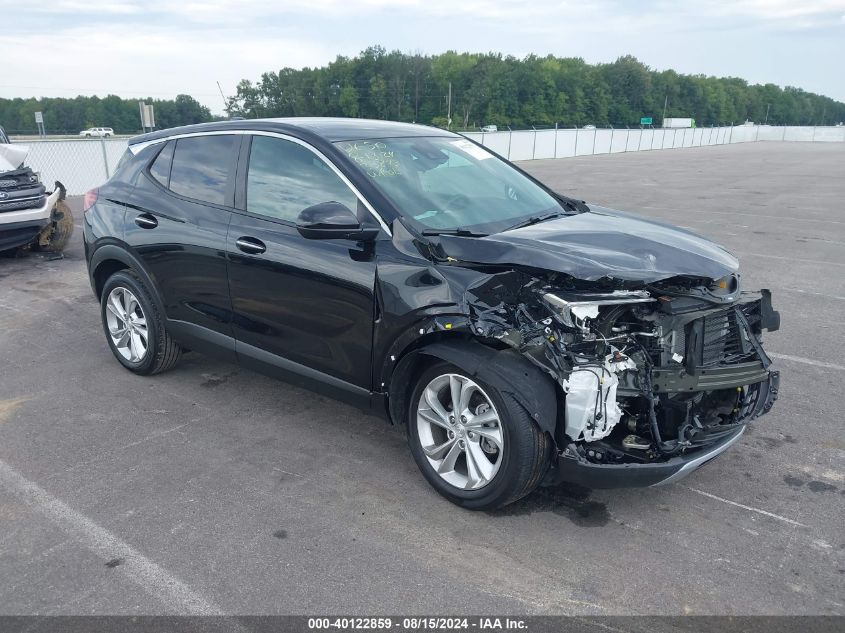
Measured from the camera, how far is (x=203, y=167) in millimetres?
4711

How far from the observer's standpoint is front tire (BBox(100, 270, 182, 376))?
5145mm

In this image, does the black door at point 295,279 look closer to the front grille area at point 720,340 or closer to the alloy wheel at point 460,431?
the alloy wheel at point 460,431

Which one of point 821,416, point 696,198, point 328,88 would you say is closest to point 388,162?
point 821,416

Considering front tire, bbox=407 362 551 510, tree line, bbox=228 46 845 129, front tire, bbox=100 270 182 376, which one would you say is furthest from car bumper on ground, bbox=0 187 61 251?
tree line, bbox=228 46 845 129

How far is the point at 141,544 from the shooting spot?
3.29 meters

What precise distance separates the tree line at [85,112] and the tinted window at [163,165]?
157ft

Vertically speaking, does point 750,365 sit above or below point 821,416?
above

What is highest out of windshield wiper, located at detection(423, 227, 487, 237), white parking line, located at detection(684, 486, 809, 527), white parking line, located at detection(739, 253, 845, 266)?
windshield wiper, located at detection(423, 227, 487, 237)

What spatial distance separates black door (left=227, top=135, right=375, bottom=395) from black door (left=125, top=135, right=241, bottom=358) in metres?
→ 0.14

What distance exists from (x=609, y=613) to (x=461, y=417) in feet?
3.62

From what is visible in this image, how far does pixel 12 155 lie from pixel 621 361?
9.30m

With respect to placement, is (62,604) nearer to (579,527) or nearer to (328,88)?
(579,527)

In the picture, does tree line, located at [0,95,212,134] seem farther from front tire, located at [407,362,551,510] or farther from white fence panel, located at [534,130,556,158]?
front tire, located at [407,362,551,510]

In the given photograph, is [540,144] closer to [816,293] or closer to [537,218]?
[816,293]
